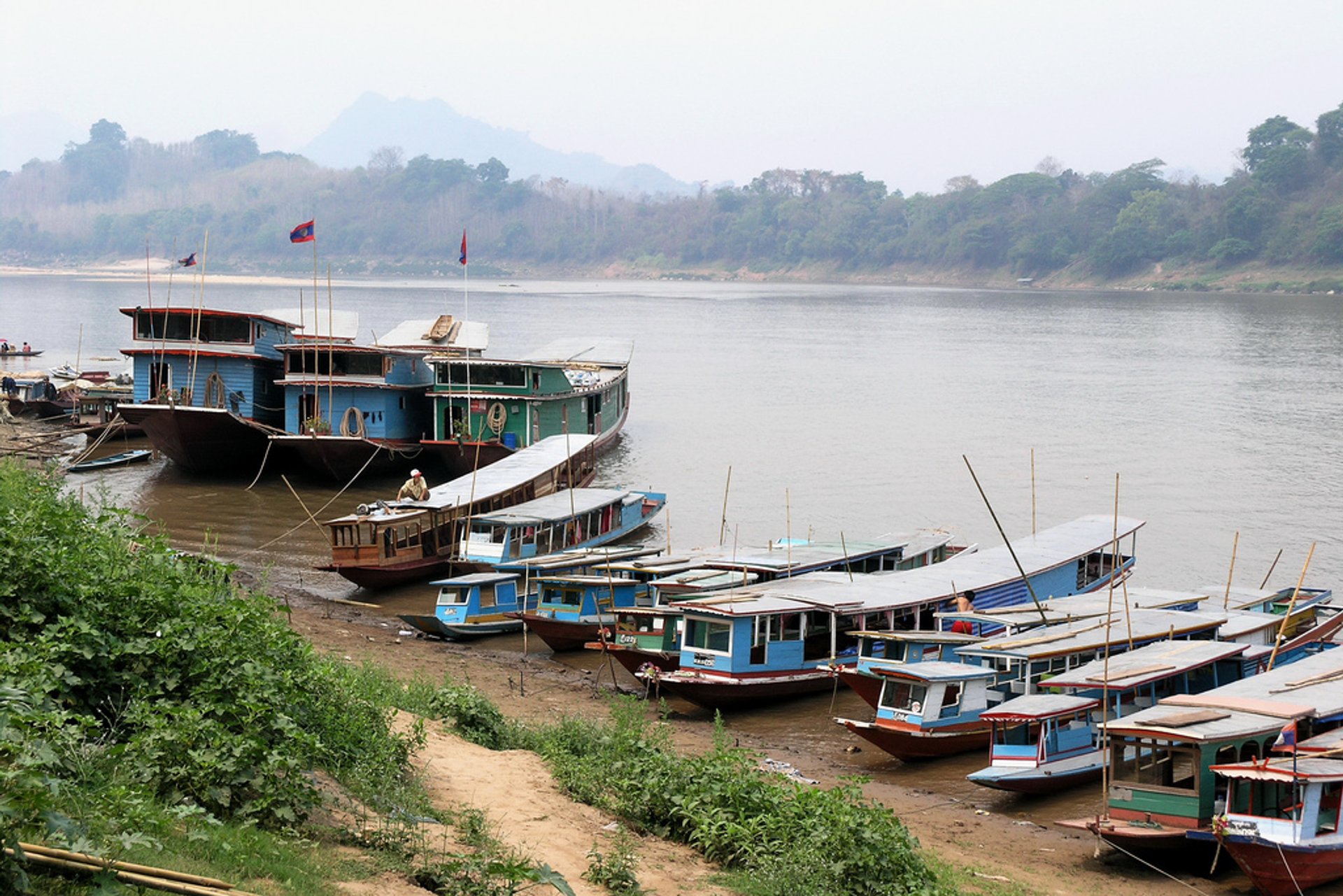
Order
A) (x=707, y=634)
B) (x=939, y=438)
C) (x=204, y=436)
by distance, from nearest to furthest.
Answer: (x=707, y=634)
(x=204, y=436)
(x=939, y=438)

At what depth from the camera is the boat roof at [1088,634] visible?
55.5 feet

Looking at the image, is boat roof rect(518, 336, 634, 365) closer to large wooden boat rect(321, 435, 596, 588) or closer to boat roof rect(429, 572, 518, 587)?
large wooden boat rect(321, 435, 596, 588)

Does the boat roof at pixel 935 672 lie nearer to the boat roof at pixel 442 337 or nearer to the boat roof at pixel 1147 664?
the boat roof at pixel 1147 664

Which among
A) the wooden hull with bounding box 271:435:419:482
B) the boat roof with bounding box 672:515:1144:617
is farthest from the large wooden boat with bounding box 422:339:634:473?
the boat roof with bounding box 672:515:1144:617

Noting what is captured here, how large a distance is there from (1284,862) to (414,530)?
16.5 metres

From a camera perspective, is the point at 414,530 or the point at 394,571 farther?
the point at 414,530

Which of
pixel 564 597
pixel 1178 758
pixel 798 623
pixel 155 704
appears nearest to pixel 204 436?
pixel 564 597

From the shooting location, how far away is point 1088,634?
17812 mm

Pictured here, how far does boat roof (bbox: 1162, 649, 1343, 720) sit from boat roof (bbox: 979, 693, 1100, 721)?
104 centimetres

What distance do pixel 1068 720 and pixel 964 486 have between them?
870 inches

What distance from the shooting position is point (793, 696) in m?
19.0

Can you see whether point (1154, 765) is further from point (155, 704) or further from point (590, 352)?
point (590, 352)

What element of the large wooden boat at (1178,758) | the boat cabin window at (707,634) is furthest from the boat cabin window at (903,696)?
the large wooden boat at (1178,758)

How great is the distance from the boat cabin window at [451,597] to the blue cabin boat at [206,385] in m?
14.1
